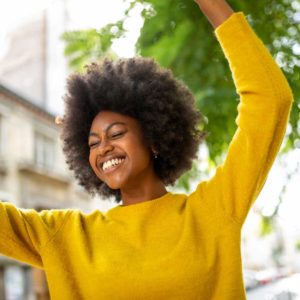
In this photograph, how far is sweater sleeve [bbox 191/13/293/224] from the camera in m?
1.29

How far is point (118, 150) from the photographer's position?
4.74 ft

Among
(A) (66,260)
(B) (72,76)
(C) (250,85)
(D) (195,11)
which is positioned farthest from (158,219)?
(D) (195,11)

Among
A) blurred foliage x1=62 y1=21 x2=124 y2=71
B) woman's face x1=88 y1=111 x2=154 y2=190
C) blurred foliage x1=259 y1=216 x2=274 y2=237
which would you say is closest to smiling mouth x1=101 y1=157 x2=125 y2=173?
woman's face x1=88 y1=111 x2=154 y2=190

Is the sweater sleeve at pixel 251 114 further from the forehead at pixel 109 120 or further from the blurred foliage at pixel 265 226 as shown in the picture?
the blurred foliage at pixel 265 226

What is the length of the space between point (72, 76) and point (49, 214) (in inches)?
17.5

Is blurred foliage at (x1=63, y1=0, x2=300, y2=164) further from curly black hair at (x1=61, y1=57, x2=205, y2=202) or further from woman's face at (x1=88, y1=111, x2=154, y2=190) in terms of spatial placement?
woman's face at (x1=88, y1=111, x2=154, y2=190)

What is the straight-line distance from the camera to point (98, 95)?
1.58 metres

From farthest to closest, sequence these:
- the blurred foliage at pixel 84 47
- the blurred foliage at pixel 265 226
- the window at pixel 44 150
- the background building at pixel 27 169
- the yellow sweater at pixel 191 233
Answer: the window at pixel 44 150, the background building at pixel 27 169, the blurred foliage at pixel 265 226, the blurred foliage at pixel 84 47, the yellow sweater at pixel 191 233

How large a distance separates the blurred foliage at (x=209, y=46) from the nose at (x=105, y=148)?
49cm

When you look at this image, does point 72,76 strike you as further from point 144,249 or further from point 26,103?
point 26,103

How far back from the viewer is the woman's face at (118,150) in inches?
56.8

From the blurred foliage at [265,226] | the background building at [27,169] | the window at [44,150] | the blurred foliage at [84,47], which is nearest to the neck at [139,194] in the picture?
the blurred foliage at [84,47]

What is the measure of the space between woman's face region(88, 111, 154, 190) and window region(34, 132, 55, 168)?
9.92m

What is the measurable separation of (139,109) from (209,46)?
490 mm
